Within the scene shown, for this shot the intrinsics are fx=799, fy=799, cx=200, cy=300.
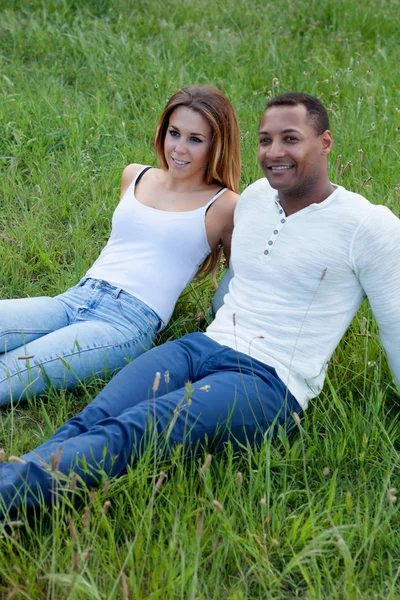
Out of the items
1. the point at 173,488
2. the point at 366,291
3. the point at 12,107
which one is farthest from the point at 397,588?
the point at 12,107

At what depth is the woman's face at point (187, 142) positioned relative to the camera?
3.81m

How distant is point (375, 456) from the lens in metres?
3.12

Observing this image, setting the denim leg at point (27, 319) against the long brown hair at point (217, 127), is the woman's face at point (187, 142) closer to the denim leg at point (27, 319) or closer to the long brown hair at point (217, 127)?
the long brown hair at point (217, 127)

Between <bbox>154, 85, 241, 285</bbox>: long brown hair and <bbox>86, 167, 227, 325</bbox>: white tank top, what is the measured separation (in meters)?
0.11

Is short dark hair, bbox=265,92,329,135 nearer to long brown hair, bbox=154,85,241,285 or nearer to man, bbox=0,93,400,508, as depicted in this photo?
man, bbox=0,93,400,508

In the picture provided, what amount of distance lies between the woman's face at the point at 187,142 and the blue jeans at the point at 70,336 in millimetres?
684

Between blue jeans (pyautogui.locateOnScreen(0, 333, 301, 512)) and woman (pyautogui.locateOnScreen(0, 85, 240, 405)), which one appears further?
woman (pyautogui.locateOnScreen(0, 85, 240, 405))

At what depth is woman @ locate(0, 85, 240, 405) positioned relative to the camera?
11.6ft

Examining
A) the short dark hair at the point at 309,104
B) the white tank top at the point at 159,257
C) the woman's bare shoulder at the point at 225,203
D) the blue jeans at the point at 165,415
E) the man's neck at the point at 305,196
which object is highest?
the short dark hair at the point at 309,104

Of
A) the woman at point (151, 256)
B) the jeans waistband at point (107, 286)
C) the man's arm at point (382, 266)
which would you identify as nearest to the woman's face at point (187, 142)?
the woman at point (151, 256)

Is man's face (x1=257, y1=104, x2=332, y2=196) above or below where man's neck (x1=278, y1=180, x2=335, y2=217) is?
above

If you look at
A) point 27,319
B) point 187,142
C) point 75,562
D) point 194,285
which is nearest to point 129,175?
point 187,142

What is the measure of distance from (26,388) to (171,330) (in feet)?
3.00

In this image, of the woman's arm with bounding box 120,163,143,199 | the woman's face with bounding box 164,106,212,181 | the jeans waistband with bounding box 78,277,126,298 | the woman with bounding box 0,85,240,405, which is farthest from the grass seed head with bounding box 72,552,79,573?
the woman's arm with bounding box 120,163,143,199
